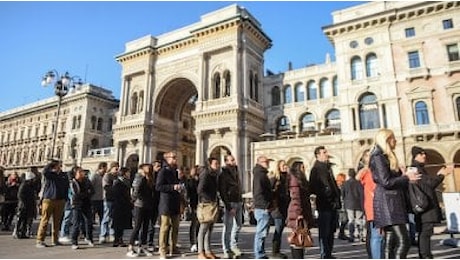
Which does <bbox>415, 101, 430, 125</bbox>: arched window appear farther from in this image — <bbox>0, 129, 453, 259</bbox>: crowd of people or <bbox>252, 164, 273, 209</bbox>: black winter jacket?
<bbox>252, 164, 273, 209</bbox>: black winter jacket

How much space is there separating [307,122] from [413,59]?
10377 mm

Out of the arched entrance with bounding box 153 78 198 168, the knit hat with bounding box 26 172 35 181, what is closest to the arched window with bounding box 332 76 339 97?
the arched entrance with bounding box 153 78 198 168

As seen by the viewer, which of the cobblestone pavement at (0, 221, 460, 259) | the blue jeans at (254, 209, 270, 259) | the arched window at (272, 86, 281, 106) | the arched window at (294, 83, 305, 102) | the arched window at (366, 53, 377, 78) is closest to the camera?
the blue jeans at (254, 209, 270, 259)

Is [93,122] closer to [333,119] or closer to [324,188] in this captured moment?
[333,119]

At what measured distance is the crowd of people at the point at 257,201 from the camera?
406 centimetres

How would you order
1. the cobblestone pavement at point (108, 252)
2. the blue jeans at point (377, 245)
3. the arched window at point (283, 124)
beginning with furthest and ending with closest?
the arched window at point (283, 124) < the cobblestone pavement at point (108, 252) < the blue jeans at point (377, 245)

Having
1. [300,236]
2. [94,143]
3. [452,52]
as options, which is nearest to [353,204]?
[300,236]

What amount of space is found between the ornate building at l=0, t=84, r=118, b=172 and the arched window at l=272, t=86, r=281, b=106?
2553 cm

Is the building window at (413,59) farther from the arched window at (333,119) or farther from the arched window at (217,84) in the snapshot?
the arched window at (217,84)

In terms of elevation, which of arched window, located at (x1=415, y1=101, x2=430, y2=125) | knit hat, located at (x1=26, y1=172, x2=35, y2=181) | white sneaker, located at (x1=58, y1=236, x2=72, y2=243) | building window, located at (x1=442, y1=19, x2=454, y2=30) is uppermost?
building window, located at (x1=442, y1=19, x2=454, y2=30)

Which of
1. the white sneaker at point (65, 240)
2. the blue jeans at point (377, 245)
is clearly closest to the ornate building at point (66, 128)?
the white sneaker at point (65, 240)

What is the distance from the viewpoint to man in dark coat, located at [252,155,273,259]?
6230 mm

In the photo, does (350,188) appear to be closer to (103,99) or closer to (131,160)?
(131,160)

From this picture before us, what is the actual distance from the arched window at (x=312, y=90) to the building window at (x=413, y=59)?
8.73 metres
